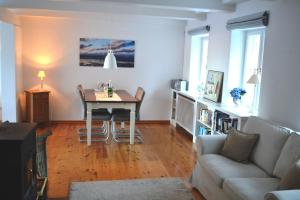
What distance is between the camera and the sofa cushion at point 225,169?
10.4 feet

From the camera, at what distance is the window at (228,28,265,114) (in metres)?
4.64

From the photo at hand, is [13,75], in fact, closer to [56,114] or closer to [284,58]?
[56,114]

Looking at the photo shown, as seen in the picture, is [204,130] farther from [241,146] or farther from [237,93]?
[241,146]

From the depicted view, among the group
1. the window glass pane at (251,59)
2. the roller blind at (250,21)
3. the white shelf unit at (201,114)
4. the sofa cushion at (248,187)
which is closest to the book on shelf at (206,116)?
the white shelf unit at (201,114)

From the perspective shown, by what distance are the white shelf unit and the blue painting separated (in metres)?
1.29

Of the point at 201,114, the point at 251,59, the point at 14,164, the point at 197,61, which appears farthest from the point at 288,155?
the point at 197,61

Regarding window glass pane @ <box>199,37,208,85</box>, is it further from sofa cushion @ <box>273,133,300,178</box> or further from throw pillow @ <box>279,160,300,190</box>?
throw pillow @ <box>279,160,300,190</box>

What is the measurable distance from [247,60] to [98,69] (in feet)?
10.9

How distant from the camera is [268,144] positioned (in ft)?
11.0

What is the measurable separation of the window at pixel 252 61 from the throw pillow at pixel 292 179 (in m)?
1.98

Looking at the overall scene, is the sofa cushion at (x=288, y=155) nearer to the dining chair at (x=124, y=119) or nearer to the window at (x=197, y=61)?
the dining chair at (x=124, y=119)

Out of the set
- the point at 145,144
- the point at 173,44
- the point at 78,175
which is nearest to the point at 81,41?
the point at 173,44

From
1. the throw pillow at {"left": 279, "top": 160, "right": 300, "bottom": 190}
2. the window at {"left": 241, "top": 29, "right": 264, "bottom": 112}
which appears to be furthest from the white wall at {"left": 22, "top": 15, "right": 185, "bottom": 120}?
the throw pillow at {"left": 279, "top": 160, "right": 300, "bottom": 190}

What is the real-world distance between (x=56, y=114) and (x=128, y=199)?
401cm
